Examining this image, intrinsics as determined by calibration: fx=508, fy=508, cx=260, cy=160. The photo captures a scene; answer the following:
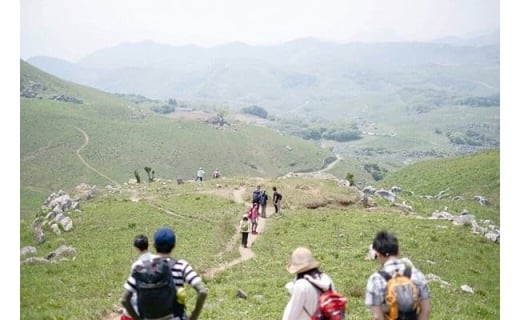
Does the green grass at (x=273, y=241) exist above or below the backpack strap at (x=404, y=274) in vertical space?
below

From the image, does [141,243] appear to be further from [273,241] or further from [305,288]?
[273,241]

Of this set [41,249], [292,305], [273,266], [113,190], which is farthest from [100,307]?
[113,190]

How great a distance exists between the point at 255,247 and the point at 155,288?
18.3 metres

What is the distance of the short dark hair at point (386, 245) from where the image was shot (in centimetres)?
780

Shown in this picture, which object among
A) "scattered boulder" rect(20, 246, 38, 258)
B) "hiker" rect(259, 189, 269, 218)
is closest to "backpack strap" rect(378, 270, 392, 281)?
"scattered boulder" rect(20, 246, 38, 258)

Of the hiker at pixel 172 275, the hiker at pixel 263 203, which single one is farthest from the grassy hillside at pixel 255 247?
the hiker at pixel 172 275

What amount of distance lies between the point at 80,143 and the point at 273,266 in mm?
125503

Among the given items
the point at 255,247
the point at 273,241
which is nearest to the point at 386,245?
the point at 255,247

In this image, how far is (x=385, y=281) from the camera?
7.64 metres

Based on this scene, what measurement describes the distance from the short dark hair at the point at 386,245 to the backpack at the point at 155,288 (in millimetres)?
3212

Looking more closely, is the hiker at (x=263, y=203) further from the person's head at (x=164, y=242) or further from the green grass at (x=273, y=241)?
the person's head at (x=164, y=242)

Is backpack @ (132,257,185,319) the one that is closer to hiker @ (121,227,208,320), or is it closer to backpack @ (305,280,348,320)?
hiker @ (121,227,208,320)

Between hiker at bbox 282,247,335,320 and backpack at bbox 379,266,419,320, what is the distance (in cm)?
89
